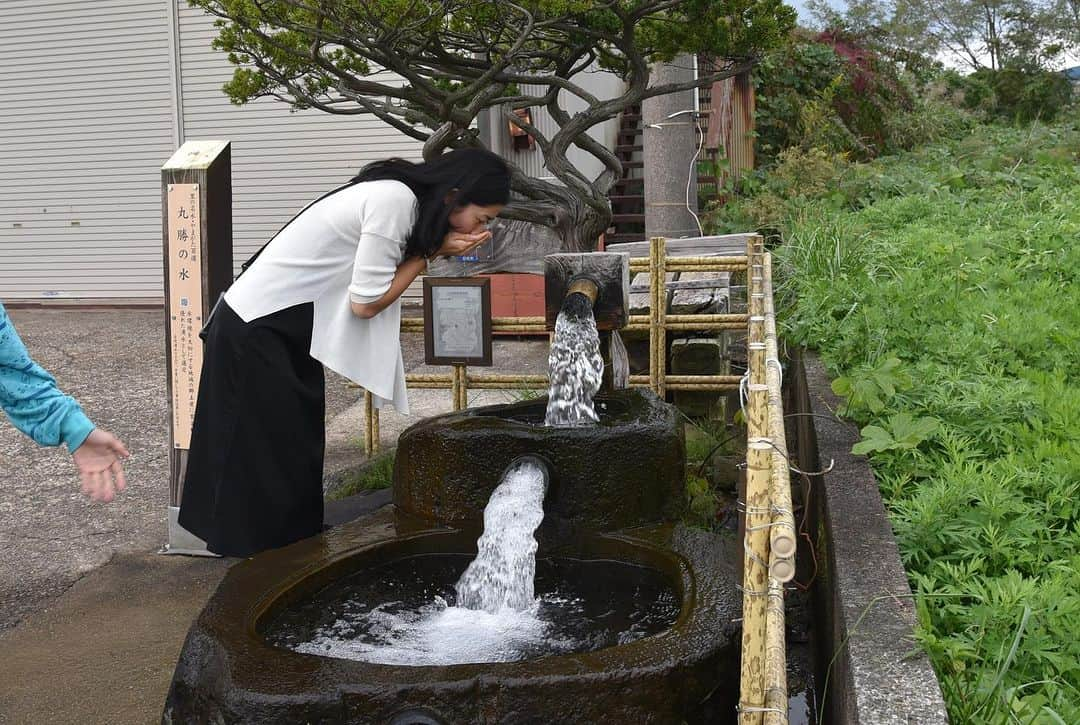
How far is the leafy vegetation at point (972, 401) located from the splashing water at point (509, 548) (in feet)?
3.89

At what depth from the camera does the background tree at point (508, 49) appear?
20.0 feet

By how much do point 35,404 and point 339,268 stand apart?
154 cm

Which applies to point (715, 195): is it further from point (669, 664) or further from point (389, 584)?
point (669, 664)

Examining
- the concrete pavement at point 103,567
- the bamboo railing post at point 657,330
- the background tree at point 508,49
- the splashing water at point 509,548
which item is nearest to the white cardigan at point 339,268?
the splashing water at point 509,548

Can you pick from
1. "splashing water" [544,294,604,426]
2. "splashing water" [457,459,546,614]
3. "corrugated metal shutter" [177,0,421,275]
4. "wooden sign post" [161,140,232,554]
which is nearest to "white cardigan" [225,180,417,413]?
"splashing water" [457,459,546,614]

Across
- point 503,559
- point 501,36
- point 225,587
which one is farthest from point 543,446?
point 501,36

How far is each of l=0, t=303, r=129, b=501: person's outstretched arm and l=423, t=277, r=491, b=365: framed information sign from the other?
3.35 metres

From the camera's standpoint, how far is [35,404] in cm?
229

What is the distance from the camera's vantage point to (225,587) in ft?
11.0

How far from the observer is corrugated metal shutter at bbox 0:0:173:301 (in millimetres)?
12758

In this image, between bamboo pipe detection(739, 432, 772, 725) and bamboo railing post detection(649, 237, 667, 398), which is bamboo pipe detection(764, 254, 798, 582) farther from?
bamboo railing post detection(649, 237, 667, 398)

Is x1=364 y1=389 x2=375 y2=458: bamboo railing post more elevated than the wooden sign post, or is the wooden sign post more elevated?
the wooden sign post

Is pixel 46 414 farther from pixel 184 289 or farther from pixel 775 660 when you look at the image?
pixel 184 289

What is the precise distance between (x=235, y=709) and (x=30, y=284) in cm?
1266
